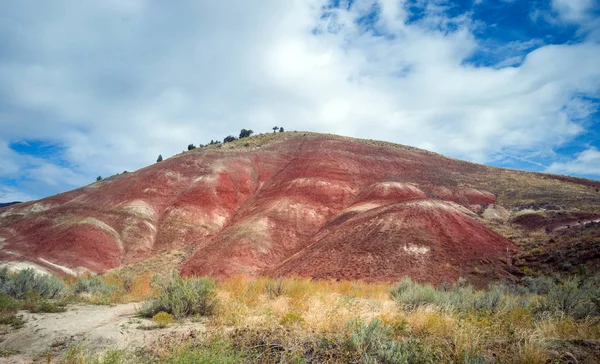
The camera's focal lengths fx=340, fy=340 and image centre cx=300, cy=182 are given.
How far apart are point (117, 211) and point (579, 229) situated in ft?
140

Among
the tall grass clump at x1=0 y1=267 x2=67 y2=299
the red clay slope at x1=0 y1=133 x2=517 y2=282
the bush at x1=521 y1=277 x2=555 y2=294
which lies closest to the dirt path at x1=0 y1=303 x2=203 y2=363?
the tall grass clump at x1=0 y1=267 x2=67 y2=299

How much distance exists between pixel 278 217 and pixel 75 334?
27.8 m

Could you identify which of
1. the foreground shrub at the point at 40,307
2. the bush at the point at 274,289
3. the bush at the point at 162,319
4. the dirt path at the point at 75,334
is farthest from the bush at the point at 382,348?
the foreground shrub at the point at 40,307

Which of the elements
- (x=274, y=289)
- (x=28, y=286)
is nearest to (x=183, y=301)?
(x=274, y=289)

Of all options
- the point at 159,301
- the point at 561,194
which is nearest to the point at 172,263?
the point at 159,301

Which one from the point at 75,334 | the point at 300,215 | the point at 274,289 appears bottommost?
the point at 75,334

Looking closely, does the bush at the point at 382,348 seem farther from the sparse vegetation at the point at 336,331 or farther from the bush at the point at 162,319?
the bush at the point at 162,319

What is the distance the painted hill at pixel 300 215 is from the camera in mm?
23922

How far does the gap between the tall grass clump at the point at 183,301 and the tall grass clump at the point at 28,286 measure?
5.57 metres

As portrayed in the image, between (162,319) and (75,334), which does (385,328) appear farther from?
(75,334)

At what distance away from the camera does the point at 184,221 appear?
37.1 m

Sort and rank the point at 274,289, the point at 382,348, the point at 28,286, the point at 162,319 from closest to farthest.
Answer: the point at 382,348, the point at 162,319, the point at 274,289, the point at 28,286

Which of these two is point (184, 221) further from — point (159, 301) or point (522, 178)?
point (522, 178)

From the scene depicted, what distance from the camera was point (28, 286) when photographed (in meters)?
11.4
